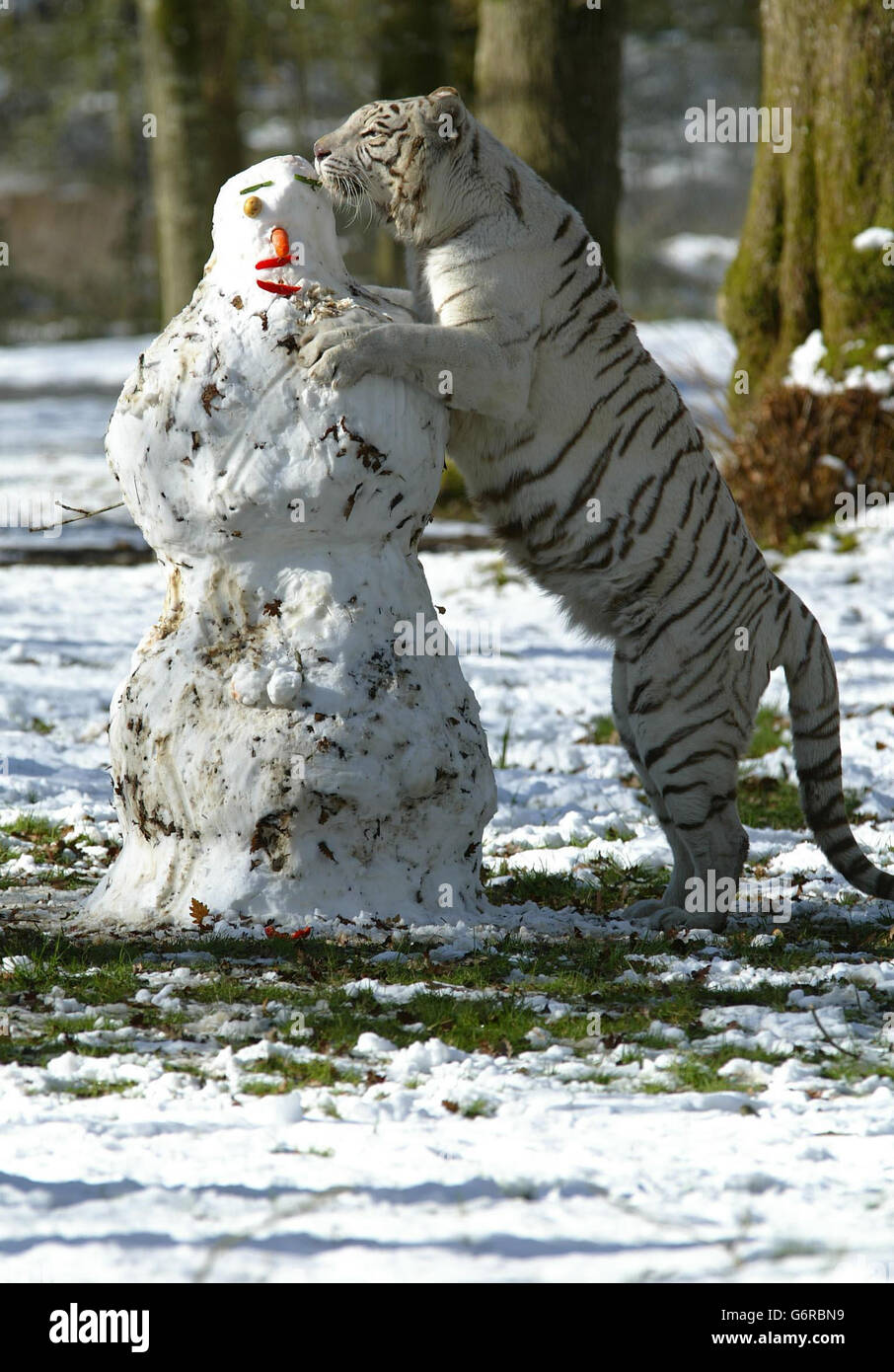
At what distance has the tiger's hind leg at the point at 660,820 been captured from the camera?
509 centimetres

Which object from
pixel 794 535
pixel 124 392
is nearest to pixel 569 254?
pixel 124 392

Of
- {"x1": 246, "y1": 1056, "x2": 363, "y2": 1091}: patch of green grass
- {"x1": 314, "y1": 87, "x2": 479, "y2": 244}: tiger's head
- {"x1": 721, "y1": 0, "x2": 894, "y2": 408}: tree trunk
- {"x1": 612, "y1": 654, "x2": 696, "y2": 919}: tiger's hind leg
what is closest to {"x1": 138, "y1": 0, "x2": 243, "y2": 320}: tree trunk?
{"x1": 721, "y1": 0, "x2": 894, "y2": 408}: tree trunk

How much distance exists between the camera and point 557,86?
A: 10312 mm

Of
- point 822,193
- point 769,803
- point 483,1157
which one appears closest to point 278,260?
point 483,1157

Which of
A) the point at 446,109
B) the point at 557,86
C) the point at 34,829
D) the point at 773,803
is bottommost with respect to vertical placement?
the point at 773,803

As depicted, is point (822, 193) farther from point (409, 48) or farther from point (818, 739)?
point (818, 739)

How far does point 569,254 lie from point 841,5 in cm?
628

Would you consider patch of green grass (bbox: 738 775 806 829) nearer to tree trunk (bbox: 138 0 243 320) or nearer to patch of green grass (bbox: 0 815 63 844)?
patch of green grass (bbox: 0 815 63 844)

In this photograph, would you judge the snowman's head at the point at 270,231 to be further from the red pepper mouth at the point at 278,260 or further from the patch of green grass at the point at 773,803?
the patch of green grass at the point at 773,803

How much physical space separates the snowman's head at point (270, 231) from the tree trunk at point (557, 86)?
20.3 ft

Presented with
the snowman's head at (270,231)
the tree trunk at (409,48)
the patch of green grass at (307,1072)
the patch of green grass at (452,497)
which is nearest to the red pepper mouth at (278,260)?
the snowman's head at (270,231)

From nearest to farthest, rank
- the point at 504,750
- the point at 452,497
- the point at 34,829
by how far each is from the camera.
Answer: the point at 34,829 → the point at 504,750 → the point at 452,497

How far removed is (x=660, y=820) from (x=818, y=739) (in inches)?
25.4

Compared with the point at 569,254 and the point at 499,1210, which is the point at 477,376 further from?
the point at 499,1210
